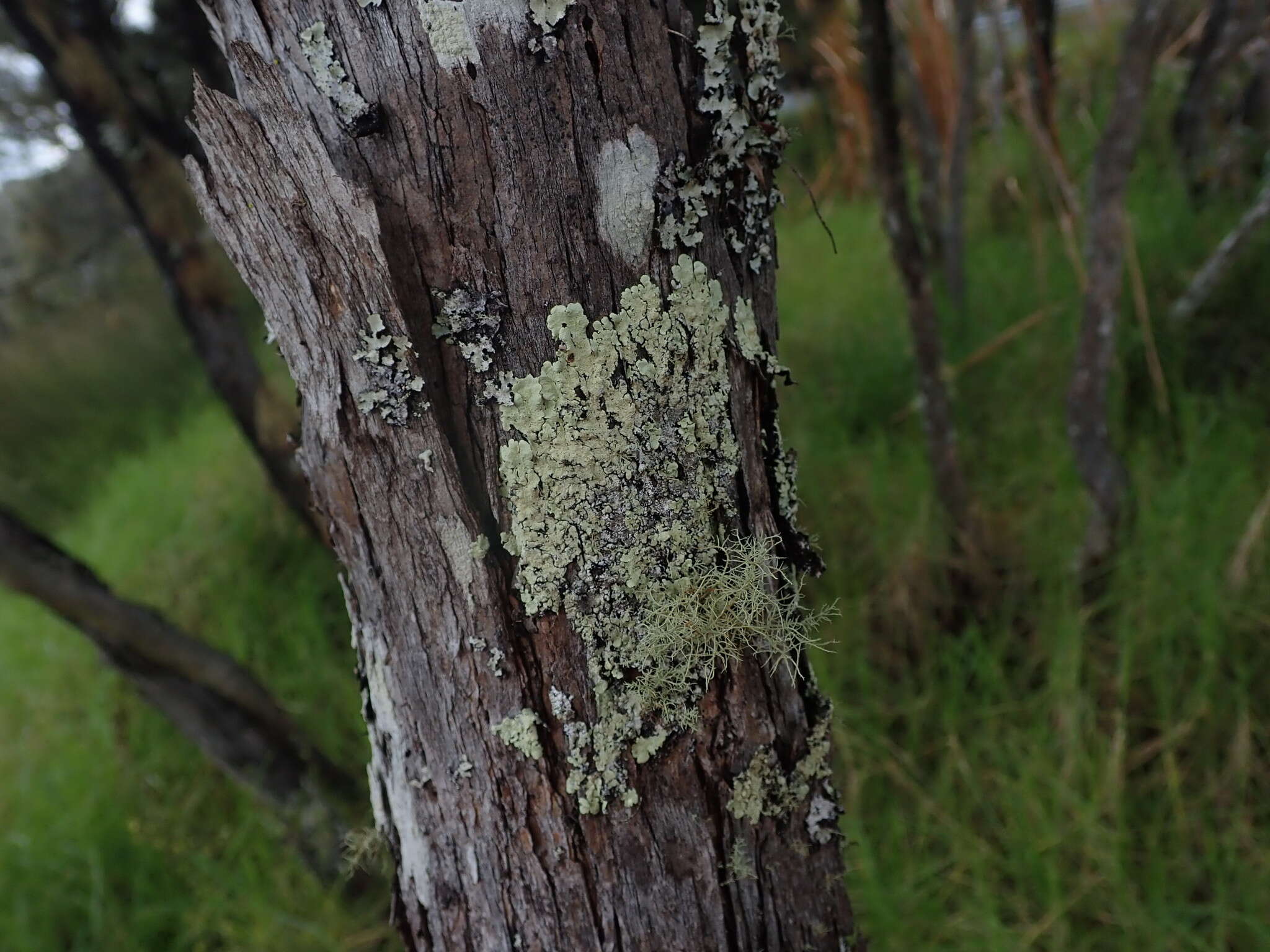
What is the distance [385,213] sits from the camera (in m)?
0.65

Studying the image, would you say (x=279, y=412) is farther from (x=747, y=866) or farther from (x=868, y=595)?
(x=747, y=866)

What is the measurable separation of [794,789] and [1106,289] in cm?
179

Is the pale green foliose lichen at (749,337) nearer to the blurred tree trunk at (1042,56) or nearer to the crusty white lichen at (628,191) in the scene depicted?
the crusty white lichen at (628,191)

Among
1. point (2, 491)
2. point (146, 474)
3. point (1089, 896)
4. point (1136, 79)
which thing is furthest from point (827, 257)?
point (2, 491)

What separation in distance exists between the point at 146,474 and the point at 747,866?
4.32 m

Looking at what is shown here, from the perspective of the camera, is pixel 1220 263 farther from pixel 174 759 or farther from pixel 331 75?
pixel 174 759

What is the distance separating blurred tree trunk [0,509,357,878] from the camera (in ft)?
5.82

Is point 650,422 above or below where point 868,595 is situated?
below

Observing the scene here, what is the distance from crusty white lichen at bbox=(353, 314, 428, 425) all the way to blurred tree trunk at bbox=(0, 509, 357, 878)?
1.51 meters

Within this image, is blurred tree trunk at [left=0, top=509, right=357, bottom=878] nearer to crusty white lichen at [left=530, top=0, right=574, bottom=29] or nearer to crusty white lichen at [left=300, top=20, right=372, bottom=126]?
crusty white lichen at [left=300, top=20, right=372, bottom=126]

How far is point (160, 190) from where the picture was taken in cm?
233

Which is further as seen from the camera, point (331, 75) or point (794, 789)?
point (794, 789)

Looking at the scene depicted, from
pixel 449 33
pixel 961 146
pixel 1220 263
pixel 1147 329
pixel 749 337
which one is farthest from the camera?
pixel 961 146

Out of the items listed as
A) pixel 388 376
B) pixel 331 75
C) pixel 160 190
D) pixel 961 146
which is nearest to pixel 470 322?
pixel 388 376
